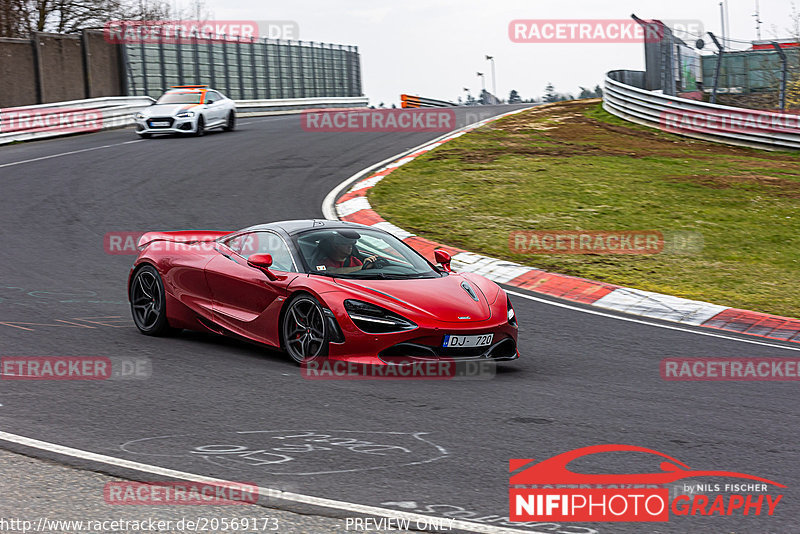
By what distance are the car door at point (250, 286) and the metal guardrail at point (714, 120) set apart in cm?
1756

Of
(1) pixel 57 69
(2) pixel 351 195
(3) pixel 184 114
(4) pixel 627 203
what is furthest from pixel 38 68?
(4) pixel 627 203

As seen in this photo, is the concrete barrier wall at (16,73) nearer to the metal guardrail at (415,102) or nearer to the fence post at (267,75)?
the fence post at (267,75)

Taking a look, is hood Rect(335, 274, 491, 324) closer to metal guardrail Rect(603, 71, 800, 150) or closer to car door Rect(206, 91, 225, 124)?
metal guardrail Rect(603, 71, 800, 150)

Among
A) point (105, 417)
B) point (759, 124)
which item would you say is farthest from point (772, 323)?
point (759, 124)

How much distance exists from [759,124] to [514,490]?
66.9 ft

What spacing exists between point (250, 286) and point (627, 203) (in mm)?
9359

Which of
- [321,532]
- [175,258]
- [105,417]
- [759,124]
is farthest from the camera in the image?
[759,124]

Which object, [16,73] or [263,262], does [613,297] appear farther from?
[16,73]

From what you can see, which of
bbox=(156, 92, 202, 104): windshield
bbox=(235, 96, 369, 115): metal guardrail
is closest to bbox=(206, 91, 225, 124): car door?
bbox=(156, 92, 202, 104): windshield

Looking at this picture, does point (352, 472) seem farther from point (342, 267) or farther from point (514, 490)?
point (342, 267)

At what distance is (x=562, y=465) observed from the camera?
513 centimetres

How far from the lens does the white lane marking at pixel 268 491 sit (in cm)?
426

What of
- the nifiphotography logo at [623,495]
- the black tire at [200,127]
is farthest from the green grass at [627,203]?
the black tire at [200,127]

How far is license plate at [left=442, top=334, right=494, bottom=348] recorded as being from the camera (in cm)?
718
